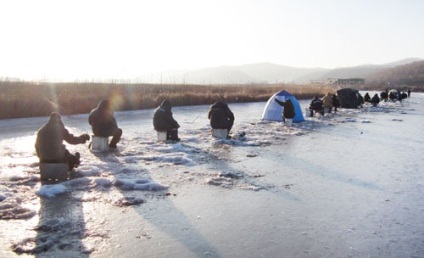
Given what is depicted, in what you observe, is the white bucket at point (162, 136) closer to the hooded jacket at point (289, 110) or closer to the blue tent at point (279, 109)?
the hooded jacket at point (289, 110)

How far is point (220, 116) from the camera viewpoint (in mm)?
13703

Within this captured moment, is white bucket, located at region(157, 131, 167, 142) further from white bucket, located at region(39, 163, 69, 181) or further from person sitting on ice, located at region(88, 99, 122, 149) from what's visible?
white bucket, located at region(39, 163, 69, 181)

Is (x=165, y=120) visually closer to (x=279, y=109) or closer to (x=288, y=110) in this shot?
(x=288, y=110)

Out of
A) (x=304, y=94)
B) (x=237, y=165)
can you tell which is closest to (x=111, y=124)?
(x=237, y=165)

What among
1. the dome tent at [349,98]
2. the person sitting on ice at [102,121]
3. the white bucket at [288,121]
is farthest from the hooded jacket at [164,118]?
the dome tent at [349,98]

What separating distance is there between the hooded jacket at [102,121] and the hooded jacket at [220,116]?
3804 mm

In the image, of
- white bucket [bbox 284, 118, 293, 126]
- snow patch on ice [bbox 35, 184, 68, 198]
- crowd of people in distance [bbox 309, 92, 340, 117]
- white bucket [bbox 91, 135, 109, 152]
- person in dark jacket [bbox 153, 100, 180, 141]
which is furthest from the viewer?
crowd of people in distance [bbox 309, 92, 340, 117]

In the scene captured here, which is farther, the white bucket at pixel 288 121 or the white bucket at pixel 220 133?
the white bucket at pixel 288 121

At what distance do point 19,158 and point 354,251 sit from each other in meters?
8.30

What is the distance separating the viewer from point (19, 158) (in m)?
9.88

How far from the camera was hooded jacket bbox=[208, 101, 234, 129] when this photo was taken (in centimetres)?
1370

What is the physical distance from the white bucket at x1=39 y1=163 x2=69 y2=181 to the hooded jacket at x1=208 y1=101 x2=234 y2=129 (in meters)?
6.80

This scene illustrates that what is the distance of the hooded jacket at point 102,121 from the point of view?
36.3 ft

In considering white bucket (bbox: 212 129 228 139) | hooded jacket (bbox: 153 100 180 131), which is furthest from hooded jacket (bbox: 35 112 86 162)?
white bucket (bbox: 212 129 228 139)
